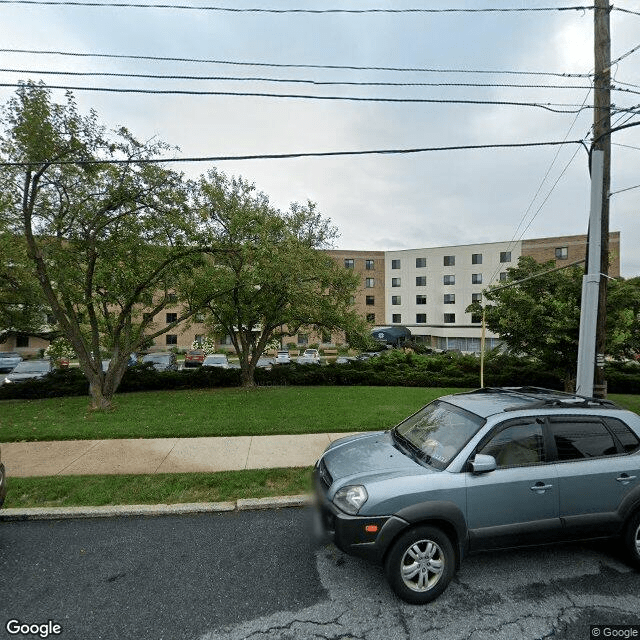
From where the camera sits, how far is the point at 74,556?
3617 millimetres

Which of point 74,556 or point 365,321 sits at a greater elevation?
point 365,321

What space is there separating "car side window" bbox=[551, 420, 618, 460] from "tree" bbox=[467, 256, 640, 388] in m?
8.38

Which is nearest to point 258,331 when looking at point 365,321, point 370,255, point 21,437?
point 365,321

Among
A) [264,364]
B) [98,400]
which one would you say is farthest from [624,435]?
[264,364]

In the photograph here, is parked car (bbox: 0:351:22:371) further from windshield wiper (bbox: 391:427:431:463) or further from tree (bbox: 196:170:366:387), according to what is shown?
windshield wiper (bbox: 391:427:431:463)

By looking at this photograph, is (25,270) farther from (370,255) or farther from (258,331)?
(370,255)

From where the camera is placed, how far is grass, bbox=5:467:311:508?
4.71 metres

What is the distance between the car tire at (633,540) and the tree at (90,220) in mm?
10706

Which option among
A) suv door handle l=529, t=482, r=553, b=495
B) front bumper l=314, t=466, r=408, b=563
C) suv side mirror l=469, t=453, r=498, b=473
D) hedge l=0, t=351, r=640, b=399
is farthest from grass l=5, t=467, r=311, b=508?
hedge l=0, t=351, r=640, b=399

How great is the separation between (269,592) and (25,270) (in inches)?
A: 499

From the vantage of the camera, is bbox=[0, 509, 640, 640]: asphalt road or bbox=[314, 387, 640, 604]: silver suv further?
bbox=[314, 387, 640, 604]: silver suv

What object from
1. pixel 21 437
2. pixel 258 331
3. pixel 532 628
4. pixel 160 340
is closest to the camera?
pixel 532 628

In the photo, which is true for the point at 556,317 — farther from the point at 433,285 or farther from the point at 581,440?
the point at 433,285
